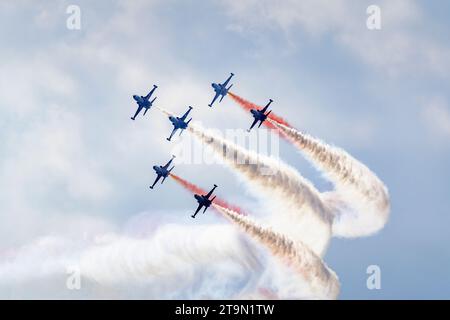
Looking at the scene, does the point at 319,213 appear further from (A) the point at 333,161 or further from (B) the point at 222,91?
(B) the point at 222,91

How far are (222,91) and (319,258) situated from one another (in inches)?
938

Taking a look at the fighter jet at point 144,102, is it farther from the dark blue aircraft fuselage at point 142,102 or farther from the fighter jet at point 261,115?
the fighter jet at point 261,115

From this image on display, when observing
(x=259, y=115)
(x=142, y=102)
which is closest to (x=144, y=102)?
(x=142, y=102)

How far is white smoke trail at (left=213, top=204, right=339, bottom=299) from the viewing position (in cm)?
12938

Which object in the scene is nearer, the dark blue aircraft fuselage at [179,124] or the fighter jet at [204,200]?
the fighter jet at [204,200]

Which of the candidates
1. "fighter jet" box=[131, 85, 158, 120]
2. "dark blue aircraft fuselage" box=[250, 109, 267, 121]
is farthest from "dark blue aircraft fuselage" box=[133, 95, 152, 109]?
"dark blue aircraft fuselage" box=[250, 109, 267, 121]

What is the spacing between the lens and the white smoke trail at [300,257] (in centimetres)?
12938

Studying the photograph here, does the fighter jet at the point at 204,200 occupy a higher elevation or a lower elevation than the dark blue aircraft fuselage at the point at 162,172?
lower

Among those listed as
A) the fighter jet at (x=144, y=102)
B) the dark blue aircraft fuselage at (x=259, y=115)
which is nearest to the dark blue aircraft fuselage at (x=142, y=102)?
the fighter jet at (x=144, y=102)

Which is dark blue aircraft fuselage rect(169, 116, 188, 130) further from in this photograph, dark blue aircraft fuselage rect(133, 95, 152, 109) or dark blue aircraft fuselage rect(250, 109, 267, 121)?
dark blue aircraft fuselage rect(250, 109, 267, 121)

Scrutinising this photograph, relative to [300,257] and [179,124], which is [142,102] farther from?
[300,257]

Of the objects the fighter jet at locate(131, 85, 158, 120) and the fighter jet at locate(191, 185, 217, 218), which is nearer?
the fighter jet at locate(191, 185, 217, 218)

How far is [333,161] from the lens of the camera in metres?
137
